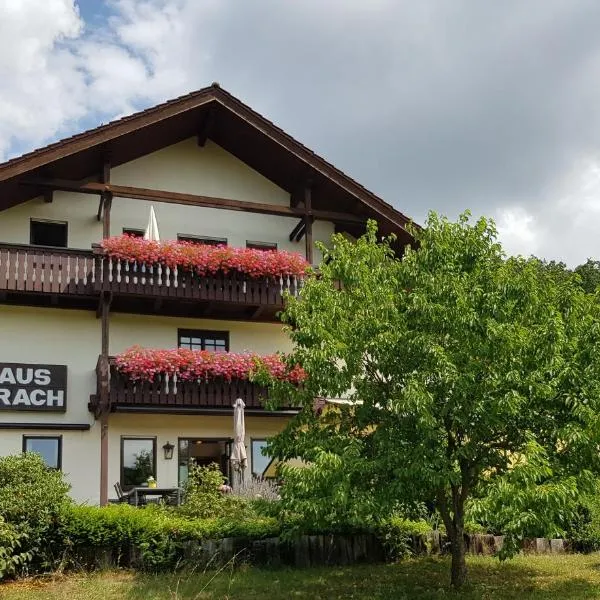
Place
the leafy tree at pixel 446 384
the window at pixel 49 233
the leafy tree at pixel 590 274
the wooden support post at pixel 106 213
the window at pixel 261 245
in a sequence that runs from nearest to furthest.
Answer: the leafy tree at pixel 446 384 < the wooden support post at pixel 106 213 < the window at pixel 49 233 < the window at pixel 261 245 < the leafy tree at pixel 590 274

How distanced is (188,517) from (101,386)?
15.5ft

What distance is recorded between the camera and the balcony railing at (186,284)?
62.0 ft

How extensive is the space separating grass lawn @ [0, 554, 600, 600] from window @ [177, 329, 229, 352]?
328 inches

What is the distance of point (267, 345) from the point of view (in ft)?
70.7

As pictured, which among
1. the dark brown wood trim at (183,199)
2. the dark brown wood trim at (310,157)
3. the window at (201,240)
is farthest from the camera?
the window at (201,240)

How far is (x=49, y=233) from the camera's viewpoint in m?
20.4

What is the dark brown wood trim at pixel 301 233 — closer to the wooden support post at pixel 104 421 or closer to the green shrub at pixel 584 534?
the wooden support post at pixel 104 421

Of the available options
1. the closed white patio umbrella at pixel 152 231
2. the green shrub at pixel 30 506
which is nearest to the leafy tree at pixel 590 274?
the closed white patio umbrella at pixel 152 231

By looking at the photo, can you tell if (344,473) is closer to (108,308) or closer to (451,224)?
(451,224)

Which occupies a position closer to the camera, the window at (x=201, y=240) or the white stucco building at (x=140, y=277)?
the white stucco building at (x=140, y=277)

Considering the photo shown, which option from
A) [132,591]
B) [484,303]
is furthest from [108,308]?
[484,303]

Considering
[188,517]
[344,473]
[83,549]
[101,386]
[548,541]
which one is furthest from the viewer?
[101,386]

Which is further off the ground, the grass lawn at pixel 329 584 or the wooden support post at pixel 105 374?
the wooden support post at pixel 105 374

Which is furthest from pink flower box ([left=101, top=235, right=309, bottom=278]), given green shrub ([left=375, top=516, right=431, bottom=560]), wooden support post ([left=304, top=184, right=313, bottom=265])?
green shrub ([left=375, top=516, right=431, bottom=560])
